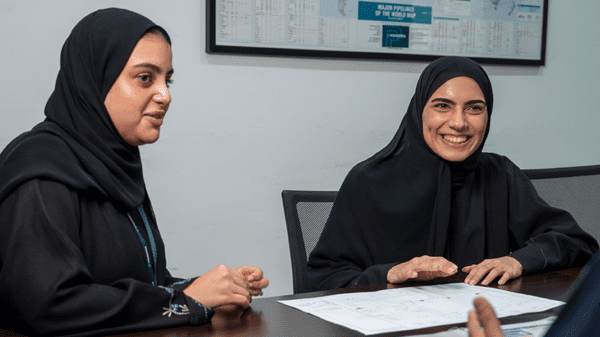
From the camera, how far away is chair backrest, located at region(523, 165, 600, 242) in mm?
1859

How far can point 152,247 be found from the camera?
46.8 inches

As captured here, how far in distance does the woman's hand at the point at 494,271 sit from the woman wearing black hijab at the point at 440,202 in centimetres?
22

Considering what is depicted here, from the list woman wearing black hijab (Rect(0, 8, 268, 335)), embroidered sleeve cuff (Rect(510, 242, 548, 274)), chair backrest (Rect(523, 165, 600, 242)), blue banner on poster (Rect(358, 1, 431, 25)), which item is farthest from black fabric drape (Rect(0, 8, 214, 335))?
blue banner on poster (Rect(358, 1, 431, 25))

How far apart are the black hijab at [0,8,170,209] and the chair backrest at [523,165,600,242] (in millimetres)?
1310

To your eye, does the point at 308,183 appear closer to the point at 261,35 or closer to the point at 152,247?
the point at 261,35

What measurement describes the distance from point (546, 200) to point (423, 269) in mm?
841

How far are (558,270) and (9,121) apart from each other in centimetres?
181

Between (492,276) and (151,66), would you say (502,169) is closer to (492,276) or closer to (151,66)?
(492,276)

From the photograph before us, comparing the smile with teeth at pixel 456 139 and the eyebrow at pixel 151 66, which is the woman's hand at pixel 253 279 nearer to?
the eyebrow at pixel 151 66

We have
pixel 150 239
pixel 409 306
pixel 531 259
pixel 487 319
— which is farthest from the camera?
pixel 531 259

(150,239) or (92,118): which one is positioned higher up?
(92,118)

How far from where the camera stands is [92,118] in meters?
1.10

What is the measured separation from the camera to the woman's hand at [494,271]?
1.32 m

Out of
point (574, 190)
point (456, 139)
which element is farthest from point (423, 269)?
point (574, 190)
